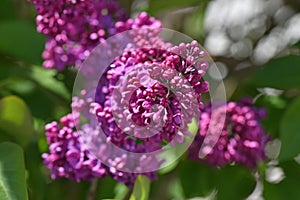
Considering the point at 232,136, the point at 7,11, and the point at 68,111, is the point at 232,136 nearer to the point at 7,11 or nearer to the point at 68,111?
the point at 68,111

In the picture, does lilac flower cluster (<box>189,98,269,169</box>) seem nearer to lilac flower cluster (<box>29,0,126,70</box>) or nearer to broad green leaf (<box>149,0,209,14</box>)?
lilac flower cluster (<box>29,0,126,70</box>)

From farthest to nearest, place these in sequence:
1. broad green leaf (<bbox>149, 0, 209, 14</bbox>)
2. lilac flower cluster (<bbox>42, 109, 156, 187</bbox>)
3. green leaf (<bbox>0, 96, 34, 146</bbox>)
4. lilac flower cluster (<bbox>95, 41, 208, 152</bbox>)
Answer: broad green leaf (<bbox>149, 0, 209, 14</bbox>) < green leaf (<bbox>0, 96, 34, 146</bbox>) < lilac flower cluster (<bbox>42, 109, 156, 187</bbox>) < lilac flower cluster (<bbox>95, 41, 208, 152</bbox>)

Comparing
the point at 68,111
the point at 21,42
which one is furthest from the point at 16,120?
the point at 21,42

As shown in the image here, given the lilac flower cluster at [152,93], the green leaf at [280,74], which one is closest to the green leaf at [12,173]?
the lilac flower cluster at [152,93]

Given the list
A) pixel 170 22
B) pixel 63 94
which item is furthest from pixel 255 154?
pixel 170 22

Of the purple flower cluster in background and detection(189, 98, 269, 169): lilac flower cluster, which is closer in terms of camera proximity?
the purple flower cluster in background

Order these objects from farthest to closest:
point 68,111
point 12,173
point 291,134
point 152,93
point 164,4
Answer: point 164,4
point 68,111
point 291,134
point 12,173
point 152,93

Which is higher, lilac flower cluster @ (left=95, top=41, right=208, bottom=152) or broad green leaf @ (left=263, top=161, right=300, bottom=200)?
lilac flower cluster @ (left=95, top=41, right=208, bottom=152)

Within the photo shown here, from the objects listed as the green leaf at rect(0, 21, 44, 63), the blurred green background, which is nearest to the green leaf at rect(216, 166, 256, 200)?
the blurred green background
